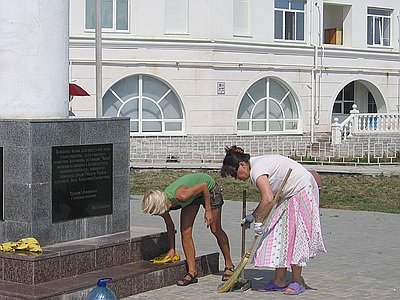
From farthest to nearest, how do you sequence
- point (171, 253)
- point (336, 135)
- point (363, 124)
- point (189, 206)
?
point (363, 124) → point (336, 135) → point (171, 253) → point (189, 206)

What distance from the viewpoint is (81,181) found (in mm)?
10508

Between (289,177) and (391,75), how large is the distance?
1249 inches

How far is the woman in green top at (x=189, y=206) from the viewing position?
32.8 ft

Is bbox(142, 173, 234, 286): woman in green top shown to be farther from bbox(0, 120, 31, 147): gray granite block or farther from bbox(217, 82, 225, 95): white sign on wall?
bbox(217, 82, 225, 95): white sign on wall

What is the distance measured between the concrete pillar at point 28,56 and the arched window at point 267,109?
24.7m

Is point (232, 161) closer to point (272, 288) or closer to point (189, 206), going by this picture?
point (189, 206)

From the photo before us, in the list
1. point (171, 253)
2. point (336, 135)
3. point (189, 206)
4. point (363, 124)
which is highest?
point (363, 124)

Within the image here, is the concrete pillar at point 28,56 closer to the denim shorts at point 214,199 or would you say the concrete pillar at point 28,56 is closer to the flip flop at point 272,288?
the denim shorts at point 214,199

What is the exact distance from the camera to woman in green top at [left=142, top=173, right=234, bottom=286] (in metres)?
9.98

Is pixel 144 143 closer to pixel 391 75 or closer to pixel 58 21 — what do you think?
pixel 391 75

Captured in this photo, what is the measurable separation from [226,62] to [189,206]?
2438cm

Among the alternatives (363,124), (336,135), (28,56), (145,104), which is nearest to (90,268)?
(28,56)

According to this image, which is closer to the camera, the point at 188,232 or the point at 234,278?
the point at 234,278

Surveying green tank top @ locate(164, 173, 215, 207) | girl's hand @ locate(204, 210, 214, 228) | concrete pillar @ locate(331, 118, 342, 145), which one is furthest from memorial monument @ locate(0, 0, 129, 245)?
concrete pillar @ locate(331, 118, 342, 145)
